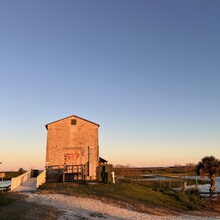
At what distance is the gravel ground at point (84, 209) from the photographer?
1406 centimetres

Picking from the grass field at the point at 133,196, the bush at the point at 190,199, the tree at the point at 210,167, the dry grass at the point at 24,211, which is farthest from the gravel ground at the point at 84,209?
the tree at the point at 210,167

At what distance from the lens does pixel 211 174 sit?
1111 inches

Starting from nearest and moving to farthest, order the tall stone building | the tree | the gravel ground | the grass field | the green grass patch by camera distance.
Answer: the gravel ground
the green grass patch
the grass field
the tree
the tall stone building

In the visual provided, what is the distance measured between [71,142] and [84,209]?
1722 cm

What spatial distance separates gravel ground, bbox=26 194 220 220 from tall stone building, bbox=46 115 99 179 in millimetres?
12908

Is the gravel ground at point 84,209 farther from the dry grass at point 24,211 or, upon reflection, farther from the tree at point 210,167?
the tree at point 210,167

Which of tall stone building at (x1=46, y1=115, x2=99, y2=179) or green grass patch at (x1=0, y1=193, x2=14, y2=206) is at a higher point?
tall stone building at (x1=46, y1=115, x2=99, y2=179)

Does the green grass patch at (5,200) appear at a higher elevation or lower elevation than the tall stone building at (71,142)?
lower

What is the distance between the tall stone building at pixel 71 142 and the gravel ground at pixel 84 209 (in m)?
12.9

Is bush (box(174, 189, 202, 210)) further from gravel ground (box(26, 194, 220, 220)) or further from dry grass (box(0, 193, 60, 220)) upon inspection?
dry grass (box(0, 193, 60, 220))

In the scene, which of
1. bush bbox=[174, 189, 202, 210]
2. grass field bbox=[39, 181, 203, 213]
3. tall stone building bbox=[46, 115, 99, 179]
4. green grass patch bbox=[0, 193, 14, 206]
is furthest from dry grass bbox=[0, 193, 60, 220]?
tall stone building bbox=[46, 115, 99, 179]

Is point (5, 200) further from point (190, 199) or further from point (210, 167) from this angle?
point (210, 167)

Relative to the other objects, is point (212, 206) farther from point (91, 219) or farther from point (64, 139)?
point (64, 139)

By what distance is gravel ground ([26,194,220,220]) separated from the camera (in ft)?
46.1
